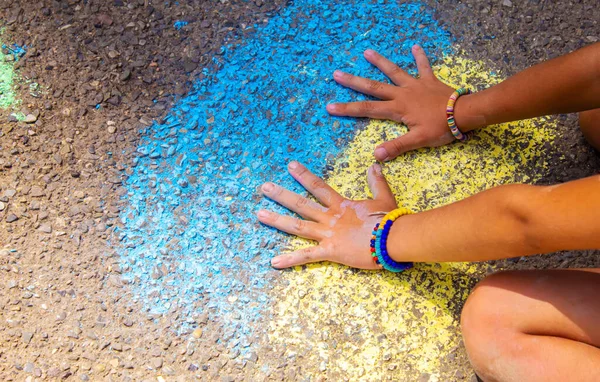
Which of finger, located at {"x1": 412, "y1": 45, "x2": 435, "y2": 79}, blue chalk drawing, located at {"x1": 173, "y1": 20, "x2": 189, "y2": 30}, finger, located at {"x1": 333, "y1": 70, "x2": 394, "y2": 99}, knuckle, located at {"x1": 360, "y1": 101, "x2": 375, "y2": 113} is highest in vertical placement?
finger, located at {"x1": 412, "y1": 45, "x2": 435, "y2": 79}

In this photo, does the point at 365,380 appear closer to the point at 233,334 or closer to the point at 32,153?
the point at 233,334

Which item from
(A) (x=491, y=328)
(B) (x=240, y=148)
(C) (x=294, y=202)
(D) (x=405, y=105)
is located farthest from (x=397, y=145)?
(A) (x=491, y=328)

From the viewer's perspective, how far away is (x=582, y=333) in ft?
3.82

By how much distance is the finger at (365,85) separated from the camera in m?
1.52

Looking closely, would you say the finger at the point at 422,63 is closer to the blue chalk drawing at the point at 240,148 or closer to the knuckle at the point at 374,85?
the blue chalk drawing at the point at 240,148

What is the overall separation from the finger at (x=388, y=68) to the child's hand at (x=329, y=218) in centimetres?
28

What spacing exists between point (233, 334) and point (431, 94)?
2.77 ft

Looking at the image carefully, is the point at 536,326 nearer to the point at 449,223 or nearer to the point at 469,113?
the point at 449,223

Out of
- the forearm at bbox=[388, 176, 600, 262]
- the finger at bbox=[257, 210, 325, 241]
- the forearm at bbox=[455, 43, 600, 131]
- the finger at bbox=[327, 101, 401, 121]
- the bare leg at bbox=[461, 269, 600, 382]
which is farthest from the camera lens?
the finger at bbox=[327, 101, 401, 121]

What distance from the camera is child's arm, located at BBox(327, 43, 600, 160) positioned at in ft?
4.18

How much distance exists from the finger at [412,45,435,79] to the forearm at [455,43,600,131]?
139 mm

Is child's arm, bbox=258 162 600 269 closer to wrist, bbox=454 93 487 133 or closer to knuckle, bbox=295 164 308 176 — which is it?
knuckle, bbox=295 164 308 176

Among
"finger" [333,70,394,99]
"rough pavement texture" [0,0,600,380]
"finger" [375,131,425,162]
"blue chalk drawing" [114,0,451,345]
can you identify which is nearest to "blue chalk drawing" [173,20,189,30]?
"rough pavement texture" [0,0,600,380]

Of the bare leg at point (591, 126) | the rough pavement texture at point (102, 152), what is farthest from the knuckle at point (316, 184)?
the bare leg at point (591, 126)
